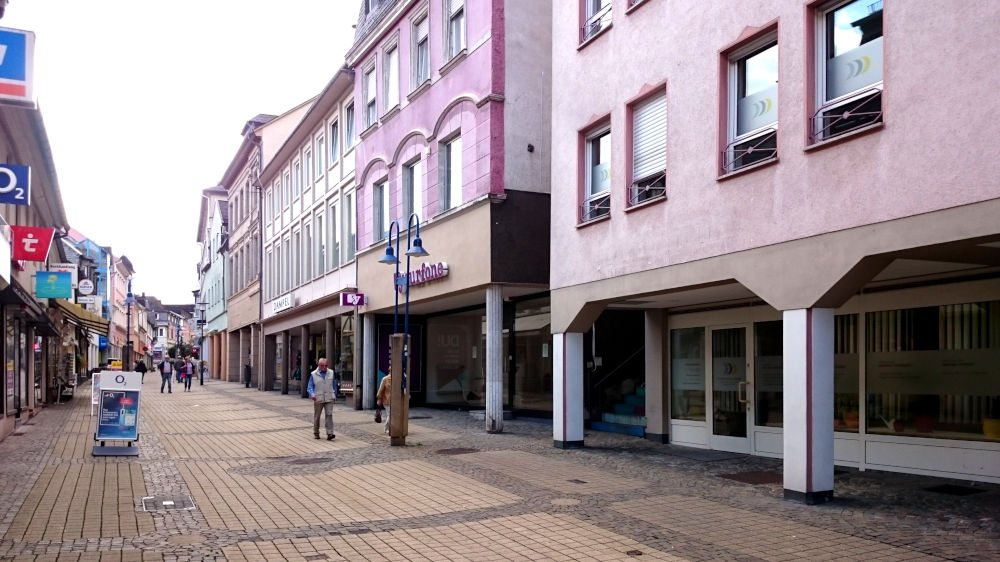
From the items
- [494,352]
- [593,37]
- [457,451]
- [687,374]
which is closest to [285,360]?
[494,352]

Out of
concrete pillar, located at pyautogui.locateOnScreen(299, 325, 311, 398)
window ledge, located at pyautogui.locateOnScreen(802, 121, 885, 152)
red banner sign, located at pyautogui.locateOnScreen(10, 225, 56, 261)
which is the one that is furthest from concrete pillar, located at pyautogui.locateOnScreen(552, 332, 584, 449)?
concrete pillar, located at pyautogui.locateOnScreen(299, 325, 311, 398)

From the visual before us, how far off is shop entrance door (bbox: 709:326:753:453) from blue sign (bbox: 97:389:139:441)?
31.0 feet

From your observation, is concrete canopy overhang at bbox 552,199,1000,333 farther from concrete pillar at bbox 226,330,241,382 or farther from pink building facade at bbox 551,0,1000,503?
concrete pillar at bbox 226,330,241,382

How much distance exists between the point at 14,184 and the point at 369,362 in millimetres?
14442

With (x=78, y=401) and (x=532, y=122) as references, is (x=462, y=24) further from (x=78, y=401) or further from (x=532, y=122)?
(x=78, y=401)

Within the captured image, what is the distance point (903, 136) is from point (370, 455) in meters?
9.49

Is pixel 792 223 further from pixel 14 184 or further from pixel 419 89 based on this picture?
pixel 419 89

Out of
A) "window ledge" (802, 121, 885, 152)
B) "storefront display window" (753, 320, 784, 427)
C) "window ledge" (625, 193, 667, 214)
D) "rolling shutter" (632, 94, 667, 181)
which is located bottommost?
"storefront display window" (753, 320, 784, 427)

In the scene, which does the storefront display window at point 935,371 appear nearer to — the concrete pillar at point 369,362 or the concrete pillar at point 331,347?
the concrete pillar at point 369,362

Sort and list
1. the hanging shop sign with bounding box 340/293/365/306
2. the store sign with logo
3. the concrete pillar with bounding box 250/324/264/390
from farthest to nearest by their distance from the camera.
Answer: the concrete pillar with bounding box 250/324/264/390, the store sign with logo, the hanging shop sign with bounding box 340/293/365/306

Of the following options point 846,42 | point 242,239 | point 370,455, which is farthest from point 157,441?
point 242,239

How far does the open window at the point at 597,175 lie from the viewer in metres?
14.6

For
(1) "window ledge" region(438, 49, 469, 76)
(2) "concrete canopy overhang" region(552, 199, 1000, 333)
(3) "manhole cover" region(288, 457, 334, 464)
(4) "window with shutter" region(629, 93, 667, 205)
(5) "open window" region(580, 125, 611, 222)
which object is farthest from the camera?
(1) "window ledge" region(438, 49, 469, 76)

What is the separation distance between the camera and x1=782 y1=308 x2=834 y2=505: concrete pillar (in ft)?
31.4
